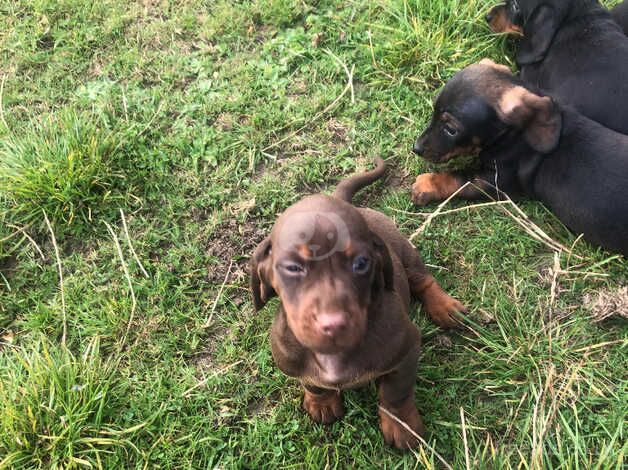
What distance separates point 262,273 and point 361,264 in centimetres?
51

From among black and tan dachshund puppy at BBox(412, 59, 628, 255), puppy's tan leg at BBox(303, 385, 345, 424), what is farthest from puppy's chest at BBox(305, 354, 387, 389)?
black and tan dachshund puppy at BBox(412, 59, 628, 255)

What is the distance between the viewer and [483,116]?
11.8 ft

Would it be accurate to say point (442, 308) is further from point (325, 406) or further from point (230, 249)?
point (230, 249)

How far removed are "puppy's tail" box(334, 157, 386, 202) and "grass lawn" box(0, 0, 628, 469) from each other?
0.24m

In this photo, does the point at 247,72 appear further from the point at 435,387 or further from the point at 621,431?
the point at 621,431

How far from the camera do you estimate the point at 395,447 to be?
9.55 ft

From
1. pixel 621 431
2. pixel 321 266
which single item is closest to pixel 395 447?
pixel 621 431

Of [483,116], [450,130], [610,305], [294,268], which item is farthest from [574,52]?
[294,268]

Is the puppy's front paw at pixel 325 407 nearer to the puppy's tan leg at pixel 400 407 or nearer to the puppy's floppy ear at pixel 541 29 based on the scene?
the puppy's tan leg at pixel 400 407

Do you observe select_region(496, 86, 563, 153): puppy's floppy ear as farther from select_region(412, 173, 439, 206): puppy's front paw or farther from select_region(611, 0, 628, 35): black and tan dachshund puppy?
select_region(611, 0, 628, 35): black and tan dachshund puppy

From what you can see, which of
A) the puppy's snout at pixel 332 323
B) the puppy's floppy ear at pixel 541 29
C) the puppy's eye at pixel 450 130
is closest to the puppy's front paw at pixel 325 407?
the puppy's snout at pixel 332 323

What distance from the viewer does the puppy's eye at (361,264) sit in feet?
7.08

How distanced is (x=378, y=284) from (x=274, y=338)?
0.57 metres

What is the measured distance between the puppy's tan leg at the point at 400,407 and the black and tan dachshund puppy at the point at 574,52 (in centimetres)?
221
